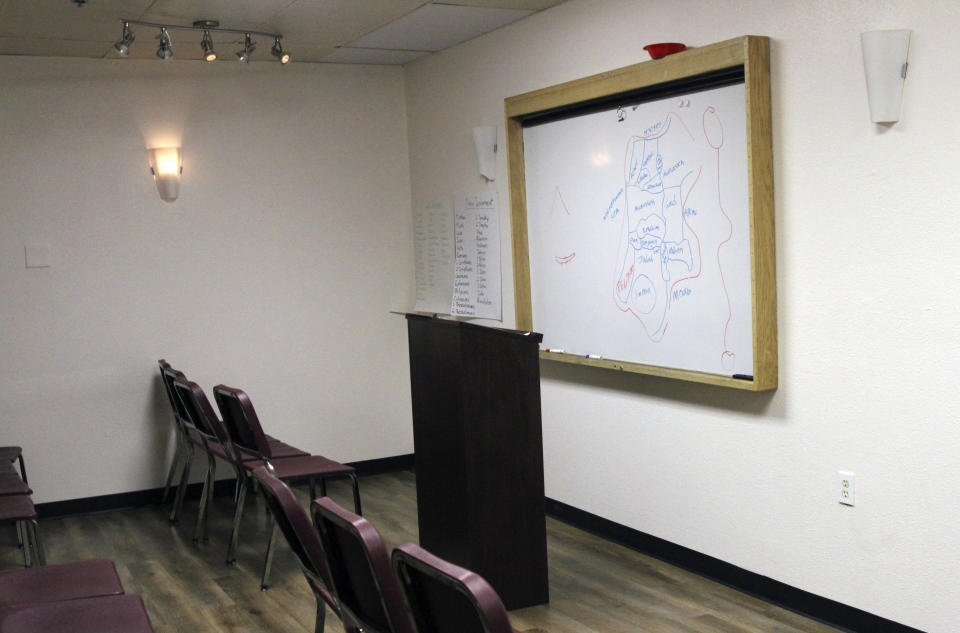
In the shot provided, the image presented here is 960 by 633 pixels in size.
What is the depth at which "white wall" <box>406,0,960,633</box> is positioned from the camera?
309cm

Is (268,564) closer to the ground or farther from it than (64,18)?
closer to the ground

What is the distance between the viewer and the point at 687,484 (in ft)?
13.9

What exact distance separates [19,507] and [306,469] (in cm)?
127

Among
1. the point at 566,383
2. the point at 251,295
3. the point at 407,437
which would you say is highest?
the point at 251,295

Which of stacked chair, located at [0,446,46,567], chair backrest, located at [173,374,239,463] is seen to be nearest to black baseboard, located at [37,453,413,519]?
stacked chair, located at [0,446,46,567]

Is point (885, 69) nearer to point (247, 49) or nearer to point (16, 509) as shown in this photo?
point (247, 49)

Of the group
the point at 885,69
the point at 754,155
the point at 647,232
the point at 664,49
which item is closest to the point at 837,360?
the point at 754,155

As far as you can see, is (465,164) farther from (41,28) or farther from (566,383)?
(41,28)

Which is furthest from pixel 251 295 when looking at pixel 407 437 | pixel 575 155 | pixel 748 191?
pixel 748 191

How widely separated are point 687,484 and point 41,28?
12.5 feet

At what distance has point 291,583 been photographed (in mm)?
4293

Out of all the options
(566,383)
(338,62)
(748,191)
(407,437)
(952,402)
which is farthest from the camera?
(407,437)

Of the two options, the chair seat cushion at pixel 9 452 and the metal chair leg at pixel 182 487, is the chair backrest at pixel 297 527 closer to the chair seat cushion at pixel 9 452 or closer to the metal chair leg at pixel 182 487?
the chair seat cushion at pixel 9 452

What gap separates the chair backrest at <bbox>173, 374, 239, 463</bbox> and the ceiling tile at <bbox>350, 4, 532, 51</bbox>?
7.17ft
